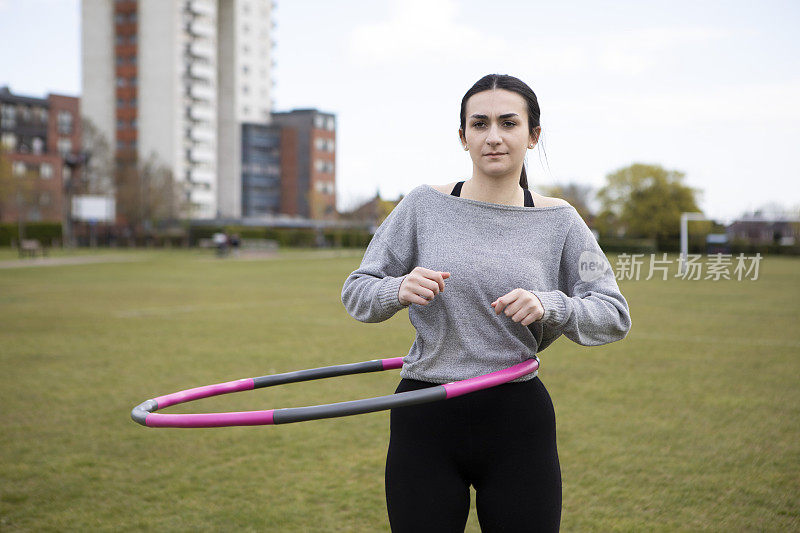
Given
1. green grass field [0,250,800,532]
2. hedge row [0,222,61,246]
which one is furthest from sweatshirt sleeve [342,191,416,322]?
hedge row [0,222,61,246]

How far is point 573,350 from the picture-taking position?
446 inches

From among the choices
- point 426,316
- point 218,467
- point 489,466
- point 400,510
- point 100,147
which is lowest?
point 218,467

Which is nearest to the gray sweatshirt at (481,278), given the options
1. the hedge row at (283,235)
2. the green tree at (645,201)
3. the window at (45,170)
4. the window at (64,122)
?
the green tree at (645,201)

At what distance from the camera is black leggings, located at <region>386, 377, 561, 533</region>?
2.46 m

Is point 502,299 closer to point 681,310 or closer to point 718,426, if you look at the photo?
point 718,426

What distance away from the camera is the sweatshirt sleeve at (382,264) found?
2.43 m

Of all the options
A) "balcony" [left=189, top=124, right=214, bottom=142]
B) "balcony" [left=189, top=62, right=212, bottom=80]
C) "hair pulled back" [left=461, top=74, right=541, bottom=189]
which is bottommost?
"hair pulled back" [left=461, top=74, right=541, bottom=189]

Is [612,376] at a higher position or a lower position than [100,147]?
lower

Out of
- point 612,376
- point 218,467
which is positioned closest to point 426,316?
point 218,467

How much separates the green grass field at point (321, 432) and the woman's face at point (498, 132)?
9.24 feet

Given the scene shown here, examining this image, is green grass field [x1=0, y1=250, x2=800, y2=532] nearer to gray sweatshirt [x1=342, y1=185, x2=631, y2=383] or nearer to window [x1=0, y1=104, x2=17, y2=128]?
gray sweatshirt [x1=342, y1=185, x2=631, y2=383]

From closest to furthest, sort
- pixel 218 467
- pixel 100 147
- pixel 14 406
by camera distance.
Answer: pixel 218 467 → pixel 14 406 → pixel 100 147

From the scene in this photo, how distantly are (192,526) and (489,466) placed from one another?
2.72m

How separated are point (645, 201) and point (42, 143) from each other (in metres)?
65.0
